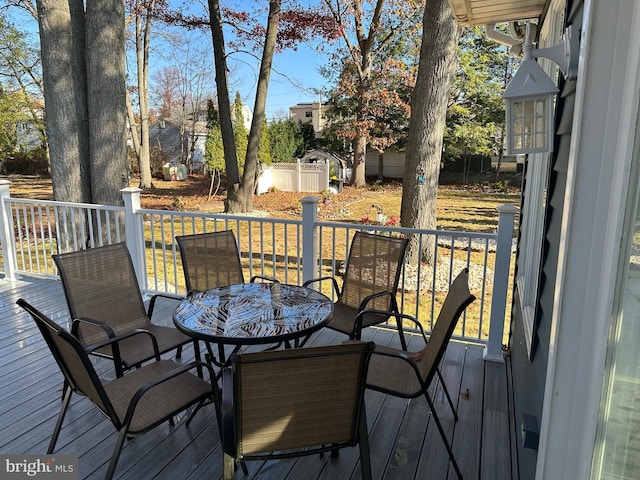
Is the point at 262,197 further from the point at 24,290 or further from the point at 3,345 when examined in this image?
the point at 3,345

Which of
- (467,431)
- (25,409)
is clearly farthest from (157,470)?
(467,431)

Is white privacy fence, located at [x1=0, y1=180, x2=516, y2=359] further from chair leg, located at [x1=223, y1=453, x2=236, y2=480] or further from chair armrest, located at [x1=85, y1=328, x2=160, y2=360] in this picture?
chair leg, located at [x1=223, y1=453, x2=236, y2=480]

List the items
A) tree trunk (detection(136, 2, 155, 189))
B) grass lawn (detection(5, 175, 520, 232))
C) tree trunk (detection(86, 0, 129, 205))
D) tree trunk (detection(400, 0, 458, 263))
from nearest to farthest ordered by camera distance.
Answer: tree trunk (detection(86, 0, 129, 205))
tree trunk (detection(400, 0, 458, 263))
grass lawn (detection(5, 175, 520, 232))
tree trunk (detection(136, 2, 155, 189))

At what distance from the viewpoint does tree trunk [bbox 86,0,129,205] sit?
5016 millimetres

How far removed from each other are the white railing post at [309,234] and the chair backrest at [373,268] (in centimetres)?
58

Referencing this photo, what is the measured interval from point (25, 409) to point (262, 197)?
12.1m

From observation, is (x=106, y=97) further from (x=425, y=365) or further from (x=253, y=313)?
(x=425, y=365)

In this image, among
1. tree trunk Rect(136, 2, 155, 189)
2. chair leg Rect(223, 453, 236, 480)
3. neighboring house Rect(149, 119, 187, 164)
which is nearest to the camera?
chair leg Rect(223, 453, 236, 480)

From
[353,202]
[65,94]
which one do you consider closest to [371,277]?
[65,94]

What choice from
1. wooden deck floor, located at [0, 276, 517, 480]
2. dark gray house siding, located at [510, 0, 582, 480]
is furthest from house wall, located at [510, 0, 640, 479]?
wooden deck floor, located at [0, 276, 517, 480]

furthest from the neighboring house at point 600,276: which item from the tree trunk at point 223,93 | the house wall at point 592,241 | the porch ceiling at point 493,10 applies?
the tree trunk at point 223,93

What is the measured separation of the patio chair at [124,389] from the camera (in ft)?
5.97

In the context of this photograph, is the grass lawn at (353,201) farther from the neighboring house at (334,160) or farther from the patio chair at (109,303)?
the patio chair at (109,303)

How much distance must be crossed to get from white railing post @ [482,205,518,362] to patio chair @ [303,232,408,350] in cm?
70
